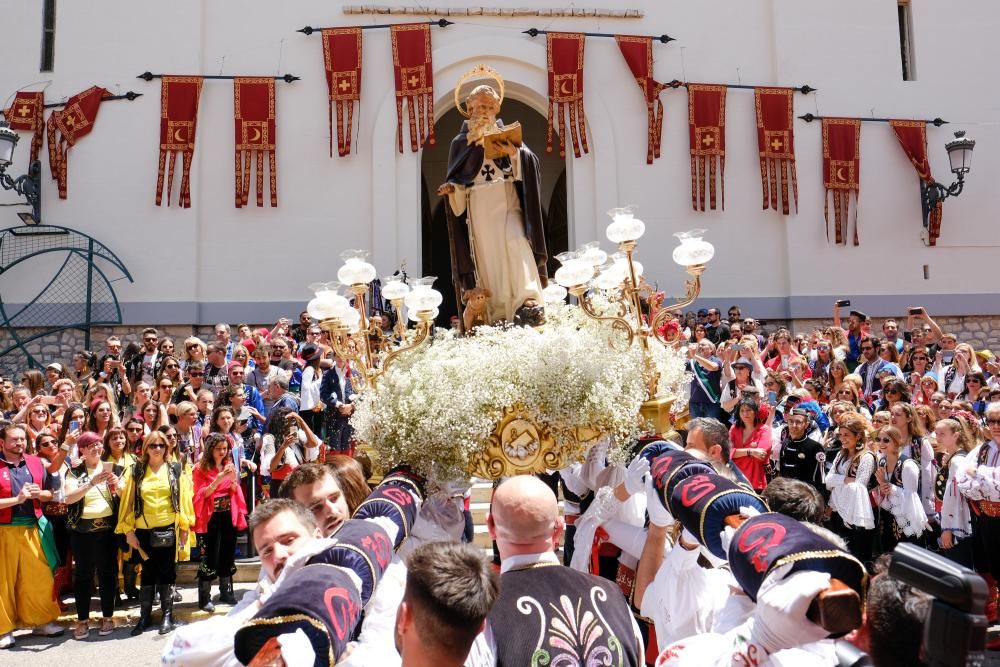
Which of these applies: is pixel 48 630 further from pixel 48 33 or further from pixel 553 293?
pixel 48 33

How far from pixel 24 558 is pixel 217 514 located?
5.10 ft

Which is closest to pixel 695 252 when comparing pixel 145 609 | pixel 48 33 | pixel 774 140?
pixel 145 609

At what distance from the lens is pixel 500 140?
17.7 ft

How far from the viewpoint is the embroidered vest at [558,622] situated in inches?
105

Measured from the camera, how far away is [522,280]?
538 cm

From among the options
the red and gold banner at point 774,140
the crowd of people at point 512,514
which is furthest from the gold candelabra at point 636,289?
the red and gold banner at point 774,140

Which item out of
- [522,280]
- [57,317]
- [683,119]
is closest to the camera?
[522,280]

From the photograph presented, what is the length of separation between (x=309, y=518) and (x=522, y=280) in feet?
8.74

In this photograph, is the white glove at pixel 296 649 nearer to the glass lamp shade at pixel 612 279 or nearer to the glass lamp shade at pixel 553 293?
the glass lamp shade at pixel 612 279

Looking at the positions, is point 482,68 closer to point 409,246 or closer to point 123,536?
point 123,536

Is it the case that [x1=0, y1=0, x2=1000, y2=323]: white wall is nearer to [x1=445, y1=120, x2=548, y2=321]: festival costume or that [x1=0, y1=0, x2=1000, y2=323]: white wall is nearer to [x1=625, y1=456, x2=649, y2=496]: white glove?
[x1=445, y1=120, x2=548, y2=321]: festival costume

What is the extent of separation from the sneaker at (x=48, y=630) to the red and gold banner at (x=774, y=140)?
13.1m

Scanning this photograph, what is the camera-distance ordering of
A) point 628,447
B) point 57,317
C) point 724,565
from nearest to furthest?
1. point 724,565
2. point 628,447
3. point 57,317

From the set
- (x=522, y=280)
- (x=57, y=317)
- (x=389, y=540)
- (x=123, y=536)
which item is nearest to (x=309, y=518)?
(x=389, y=540)
